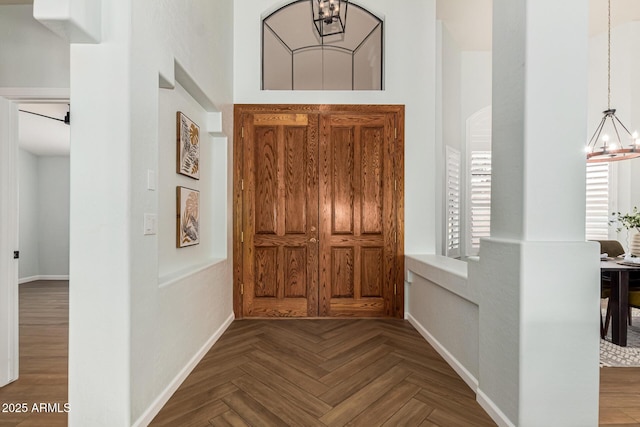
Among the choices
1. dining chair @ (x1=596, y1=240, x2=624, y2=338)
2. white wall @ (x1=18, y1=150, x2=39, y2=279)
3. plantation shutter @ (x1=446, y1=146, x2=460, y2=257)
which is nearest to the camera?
dining chair @ (x1=596, y1=240, x2=624, y2=338)

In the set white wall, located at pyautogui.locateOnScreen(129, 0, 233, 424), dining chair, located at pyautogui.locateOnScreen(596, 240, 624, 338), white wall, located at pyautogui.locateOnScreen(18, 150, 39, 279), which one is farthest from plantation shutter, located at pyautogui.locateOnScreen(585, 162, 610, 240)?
white wall, located at pyautogui.locateOnScreen(18, 150, 39, 279)

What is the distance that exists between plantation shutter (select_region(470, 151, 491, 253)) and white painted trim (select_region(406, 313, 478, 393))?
6.43 ft

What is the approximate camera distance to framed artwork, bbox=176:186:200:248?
262 centimetres

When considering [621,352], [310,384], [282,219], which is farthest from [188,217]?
[621,352]

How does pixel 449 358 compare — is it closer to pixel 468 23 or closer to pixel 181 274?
pixel 181 274

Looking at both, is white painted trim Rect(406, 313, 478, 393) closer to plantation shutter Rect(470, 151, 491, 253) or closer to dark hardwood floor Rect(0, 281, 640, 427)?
dark hardwood floor Rect(0, 281, 640, 427)

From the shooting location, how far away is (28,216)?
6.47 metres

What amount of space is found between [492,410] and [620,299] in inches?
83.4

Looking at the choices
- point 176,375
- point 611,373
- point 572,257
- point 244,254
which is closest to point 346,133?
point 244,254

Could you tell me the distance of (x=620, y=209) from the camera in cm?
477

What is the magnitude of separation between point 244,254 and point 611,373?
3501 mm

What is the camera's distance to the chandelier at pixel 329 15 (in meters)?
3.39

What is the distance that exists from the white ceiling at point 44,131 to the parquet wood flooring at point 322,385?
4045 mm

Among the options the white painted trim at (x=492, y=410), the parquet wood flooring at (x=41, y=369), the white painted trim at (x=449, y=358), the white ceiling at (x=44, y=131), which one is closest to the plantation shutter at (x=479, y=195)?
the white painted trim at (x=449, y=358)
